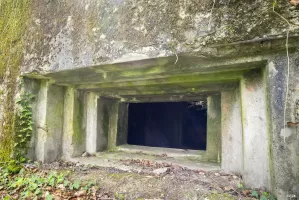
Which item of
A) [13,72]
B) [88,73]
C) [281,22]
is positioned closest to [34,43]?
[13,72]

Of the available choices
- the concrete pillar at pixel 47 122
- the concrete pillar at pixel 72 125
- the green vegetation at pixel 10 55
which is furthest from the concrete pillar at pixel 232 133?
the green vegetation at pixel 10 55

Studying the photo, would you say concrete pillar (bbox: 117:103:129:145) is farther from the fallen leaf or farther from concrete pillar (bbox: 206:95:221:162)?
the fallen leaf

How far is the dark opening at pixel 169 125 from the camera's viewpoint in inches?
228

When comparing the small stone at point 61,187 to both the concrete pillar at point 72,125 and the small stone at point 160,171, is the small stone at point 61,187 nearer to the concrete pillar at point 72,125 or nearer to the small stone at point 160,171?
the concrete pillar at point 72,125

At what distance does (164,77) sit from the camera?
1889 millimetres

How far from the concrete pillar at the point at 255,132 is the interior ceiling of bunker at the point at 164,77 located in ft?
0.46

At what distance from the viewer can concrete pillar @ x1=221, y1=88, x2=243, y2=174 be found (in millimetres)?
1859

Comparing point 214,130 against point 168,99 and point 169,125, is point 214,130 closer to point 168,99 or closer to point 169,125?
point 168,99

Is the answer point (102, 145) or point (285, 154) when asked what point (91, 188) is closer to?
point (102, 145)

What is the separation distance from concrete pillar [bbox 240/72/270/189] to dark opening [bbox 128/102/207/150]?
3764 millimetres

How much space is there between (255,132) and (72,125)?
2079mm

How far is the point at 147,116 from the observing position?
611 cm

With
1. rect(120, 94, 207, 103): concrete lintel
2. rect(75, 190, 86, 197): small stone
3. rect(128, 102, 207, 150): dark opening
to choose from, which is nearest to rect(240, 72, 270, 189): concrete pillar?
rect(120, 94, 207, 103): concrete lintel

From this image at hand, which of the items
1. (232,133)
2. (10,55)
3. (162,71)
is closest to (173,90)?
(162,71)
